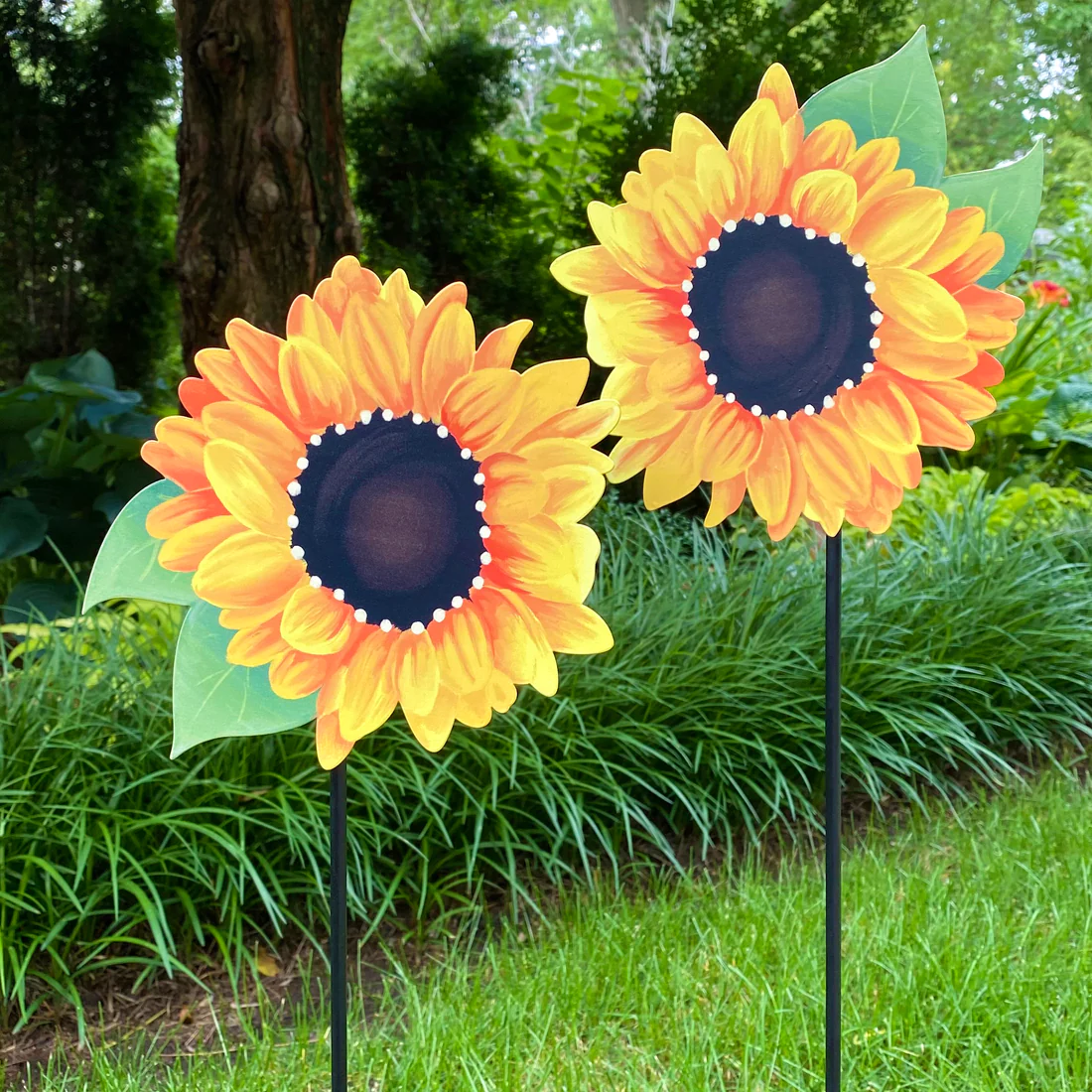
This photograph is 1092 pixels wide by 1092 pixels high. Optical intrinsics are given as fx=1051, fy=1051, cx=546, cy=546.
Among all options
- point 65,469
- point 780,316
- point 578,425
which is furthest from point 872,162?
point 65,469

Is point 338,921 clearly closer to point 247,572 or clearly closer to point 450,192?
point 247,572

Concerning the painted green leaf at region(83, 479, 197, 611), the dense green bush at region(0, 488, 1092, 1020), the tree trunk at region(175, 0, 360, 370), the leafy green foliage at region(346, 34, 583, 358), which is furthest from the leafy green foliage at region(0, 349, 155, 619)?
the painted green leaf at region(83, 479, 197, 611)

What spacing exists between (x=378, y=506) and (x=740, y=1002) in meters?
1.22

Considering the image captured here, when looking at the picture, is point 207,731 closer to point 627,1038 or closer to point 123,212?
point 627,1038

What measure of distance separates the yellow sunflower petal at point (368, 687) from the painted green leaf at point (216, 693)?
2.2 inches

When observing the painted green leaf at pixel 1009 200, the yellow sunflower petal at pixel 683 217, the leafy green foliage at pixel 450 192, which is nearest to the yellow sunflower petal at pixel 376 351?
the yellow sunflower petal at pixel 683 217

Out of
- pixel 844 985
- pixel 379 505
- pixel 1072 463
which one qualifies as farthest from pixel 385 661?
pixel 1072 463

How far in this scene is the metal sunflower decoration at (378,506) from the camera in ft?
2.93

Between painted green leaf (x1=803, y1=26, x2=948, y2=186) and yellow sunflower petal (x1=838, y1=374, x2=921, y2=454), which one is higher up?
painted green leaf (x1=803, y1=26, x2=948, y2=186)

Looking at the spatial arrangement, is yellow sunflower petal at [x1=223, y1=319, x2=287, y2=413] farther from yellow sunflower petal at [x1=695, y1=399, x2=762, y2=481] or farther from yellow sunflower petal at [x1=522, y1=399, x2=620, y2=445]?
yellow sunflower petal at [x1=695, y1=399, x2=762, y2=481]

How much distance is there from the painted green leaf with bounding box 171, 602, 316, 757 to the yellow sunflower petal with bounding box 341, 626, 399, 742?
2.2 inches

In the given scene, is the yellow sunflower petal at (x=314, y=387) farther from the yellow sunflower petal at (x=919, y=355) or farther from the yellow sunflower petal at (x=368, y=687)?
the yellow sunflower petal at (x=919, y=355)

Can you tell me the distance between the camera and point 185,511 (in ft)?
2.98

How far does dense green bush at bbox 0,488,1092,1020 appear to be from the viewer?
77.6 inches
